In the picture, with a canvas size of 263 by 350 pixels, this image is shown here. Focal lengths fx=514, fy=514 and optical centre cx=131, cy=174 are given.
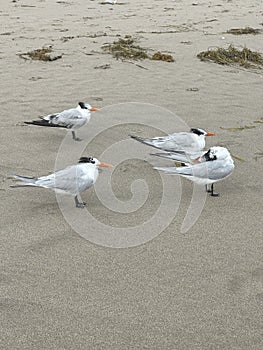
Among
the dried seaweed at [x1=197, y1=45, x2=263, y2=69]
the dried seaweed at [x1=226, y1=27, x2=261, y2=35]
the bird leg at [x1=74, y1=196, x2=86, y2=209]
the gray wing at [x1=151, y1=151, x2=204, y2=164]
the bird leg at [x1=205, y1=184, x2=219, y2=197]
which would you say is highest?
the dried seaweed at [x1=226, y1=27, x2=261, y2=35]

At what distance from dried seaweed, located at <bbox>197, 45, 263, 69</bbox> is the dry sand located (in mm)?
674

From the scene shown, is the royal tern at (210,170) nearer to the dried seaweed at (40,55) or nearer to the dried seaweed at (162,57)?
the dried seaweed at (162,57)

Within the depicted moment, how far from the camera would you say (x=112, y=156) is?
4.70 m

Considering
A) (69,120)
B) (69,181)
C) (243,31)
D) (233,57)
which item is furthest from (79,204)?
(243,31)

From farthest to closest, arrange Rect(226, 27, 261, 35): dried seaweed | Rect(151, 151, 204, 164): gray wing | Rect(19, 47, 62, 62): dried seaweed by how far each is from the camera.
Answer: Rect(226, 27, 261, 35): dried seaweed → Rect(19, 47, 62, 62): dried seaweed → Rect(151, 151, 204, 164): gray wing

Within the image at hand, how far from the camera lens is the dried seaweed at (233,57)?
7730 mm

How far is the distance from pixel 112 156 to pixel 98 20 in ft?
21.9

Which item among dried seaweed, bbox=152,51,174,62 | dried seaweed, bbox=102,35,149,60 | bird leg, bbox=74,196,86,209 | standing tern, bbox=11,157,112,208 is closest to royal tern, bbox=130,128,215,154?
standing tern, bbox=11,157,112,208

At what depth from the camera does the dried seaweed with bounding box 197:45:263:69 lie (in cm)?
773

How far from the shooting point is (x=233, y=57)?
25.9 ft

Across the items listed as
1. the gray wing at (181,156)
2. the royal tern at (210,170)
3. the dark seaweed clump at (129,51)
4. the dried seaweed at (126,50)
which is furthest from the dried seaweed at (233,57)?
the royal tern at (210,170)

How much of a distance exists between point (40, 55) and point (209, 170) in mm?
4564

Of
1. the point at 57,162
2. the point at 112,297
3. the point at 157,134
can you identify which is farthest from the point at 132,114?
the point at 112,297

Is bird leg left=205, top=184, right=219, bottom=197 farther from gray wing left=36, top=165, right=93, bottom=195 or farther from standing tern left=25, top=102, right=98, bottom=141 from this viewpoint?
standing tern left=25, top=102, right=98, bottom=141
